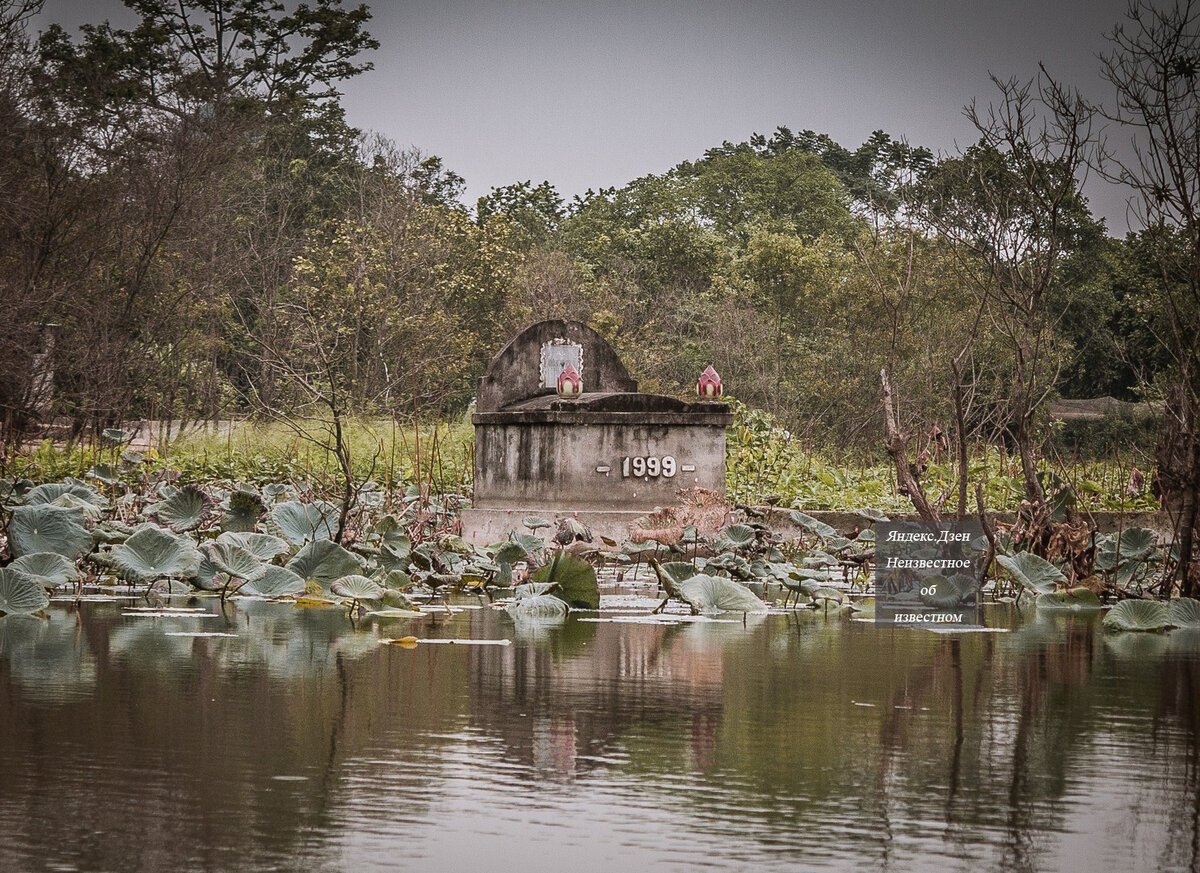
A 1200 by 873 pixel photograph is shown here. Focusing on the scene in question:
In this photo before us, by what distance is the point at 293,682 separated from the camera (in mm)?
4391

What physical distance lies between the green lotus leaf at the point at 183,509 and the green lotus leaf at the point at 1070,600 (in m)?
5.00

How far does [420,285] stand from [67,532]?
87.8 ft

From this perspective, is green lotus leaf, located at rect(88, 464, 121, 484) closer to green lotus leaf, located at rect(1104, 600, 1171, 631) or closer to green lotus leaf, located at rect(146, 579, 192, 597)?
green lotus leaf, located at rect(146, 579, 192, 597)

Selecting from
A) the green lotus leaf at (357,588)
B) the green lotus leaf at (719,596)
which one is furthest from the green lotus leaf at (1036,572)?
the green lotus leaf at (357,588)

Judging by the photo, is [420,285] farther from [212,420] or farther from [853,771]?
[853,771]

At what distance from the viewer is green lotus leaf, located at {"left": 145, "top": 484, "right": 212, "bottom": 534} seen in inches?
362

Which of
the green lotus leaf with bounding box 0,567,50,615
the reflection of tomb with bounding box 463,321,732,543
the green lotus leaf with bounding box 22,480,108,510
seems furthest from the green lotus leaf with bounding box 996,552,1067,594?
the green lotus leaf with bounding box 22,480,108,510

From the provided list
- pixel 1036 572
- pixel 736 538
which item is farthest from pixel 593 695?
pixel 736 538

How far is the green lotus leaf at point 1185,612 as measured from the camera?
689cm

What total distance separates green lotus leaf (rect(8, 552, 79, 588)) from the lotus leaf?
0.67 meters

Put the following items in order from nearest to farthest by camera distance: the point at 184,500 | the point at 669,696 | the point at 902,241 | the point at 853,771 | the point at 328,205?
the point at 853,771
the point at 669,696
the point at 184,500
the point at 902,241
the point at 328,205

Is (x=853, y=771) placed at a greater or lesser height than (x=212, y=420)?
lesser

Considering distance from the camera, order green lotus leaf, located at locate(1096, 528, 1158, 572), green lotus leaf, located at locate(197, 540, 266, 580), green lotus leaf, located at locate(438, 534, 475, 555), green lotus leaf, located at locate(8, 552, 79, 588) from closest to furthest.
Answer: green lotus leaf, located at locate(8, 552, 79, 588) → green lotus leaf, located at locate(197, 540, 266, 580) → green lotus leaf, located at locate(1096, 528, 1158, 572) → green lotus leaf, located at locate(438, 534, 475, 555)

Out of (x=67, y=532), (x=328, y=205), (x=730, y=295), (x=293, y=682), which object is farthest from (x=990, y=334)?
(x=293, y=682)
